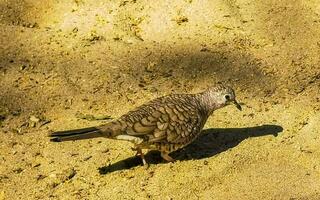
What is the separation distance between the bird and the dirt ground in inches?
12.2

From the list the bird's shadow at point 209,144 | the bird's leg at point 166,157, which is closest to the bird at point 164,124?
the bird's leg at point 166,157

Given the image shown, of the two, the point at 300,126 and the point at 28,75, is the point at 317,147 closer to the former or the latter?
the point at 300,126

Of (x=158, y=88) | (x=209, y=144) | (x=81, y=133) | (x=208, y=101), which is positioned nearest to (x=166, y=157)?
(x=209, y=144)

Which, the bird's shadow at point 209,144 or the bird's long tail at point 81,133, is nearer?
the bird's long tail at point 81,133

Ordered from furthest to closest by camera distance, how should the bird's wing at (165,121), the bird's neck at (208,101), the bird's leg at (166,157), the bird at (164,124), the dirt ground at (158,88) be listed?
the bird's neck at (208,101)
the bird's leg at (166,157)
the dirt ground at (158,88)
the bird's wing at (165,121)
the bird at (164,124)

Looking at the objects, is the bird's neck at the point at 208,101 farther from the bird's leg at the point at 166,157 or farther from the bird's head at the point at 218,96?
the bird's leg at the point at 166,157

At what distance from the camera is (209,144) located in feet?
20.6

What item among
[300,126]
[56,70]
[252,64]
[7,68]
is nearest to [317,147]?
[300,126]

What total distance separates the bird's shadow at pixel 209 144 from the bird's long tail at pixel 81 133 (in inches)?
22.4

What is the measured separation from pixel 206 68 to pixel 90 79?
138cm

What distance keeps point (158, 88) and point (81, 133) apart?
1885 mm

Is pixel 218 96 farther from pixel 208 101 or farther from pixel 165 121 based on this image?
pixel 165 121

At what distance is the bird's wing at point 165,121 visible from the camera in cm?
553

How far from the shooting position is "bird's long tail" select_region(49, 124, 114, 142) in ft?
16.9
